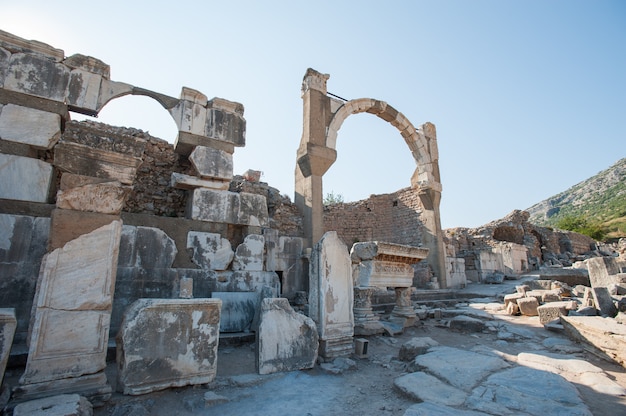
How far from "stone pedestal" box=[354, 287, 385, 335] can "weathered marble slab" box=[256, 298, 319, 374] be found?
1.58m

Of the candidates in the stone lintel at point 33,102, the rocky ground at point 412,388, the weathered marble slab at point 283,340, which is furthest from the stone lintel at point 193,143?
the rocky ground at point 412,388

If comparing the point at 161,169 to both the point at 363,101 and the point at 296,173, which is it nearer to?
the point at 296,173

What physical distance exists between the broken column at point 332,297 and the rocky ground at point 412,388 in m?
0.24

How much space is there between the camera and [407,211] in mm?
13031

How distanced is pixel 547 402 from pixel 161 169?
619 cm

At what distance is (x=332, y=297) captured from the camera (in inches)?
152

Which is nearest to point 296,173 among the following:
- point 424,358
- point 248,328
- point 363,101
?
point 363,101

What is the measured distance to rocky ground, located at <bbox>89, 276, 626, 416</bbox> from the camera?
230 centimetres

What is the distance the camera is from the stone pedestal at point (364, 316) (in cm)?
475

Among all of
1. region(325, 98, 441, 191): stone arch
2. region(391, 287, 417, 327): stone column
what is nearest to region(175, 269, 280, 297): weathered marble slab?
region(391, 287, 417, 327): stone column

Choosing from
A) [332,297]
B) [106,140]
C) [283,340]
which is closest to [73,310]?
[283,340]

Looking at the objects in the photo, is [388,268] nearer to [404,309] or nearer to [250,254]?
[404,309]

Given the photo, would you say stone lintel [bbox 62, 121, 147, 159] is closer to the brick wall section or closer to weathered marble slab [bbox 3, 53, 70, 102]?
weathered marble slab [bbox 3, 53, 70, 102]

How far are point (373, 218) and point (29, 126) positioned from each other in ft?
39.5
